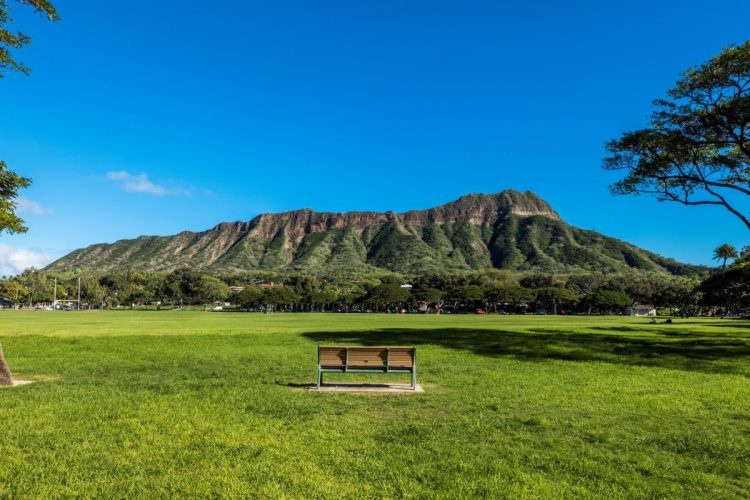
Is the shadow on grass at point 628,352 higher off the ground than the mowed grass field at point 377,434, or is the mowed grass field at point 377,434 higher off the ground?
the mowed grass field at point 377,434

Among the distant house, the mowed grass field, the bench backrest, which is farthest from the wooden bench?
the distant house

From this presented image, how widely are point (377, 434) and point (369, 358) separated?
4447mm

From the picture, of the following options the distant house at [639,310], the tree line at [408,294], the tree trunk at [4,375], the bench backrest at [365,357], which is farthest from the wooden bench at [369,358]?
the distant house at [639,310]

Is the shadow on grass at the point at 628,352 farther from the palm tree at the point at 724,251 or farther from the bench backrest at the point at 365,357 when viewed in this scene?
the palm tree at the point at 724,251

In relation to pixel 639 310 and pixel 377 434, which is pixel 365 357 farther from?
pixel 639 310

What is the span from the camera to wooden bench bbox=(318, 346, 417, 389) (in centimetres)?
1224

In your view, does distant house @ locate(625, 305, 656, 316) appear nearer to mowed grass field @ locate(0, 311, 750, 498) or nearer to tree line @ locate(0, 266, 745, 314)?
tree line @ locate(0, 266, 745, 314)

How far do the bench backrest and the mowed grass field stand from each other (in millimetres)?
1038

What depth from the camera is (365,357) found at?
12.3 metres

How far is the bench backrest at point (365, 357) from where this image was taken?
40.2ft

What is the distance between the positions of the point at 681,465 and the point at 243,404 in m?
7.60

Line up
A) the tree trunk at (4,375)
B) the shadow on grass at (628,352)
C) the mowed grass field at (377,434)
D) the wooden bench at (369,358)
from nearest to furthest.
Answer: the mowed grass field at (377,434), the wooden bench at (369,358), the tree trunk at (4,375), the shadow on grass at (628,352)

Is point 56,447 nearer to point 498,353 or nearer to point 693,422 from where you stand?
point 693,422

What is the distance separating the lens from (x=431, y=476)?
598 centimetres
